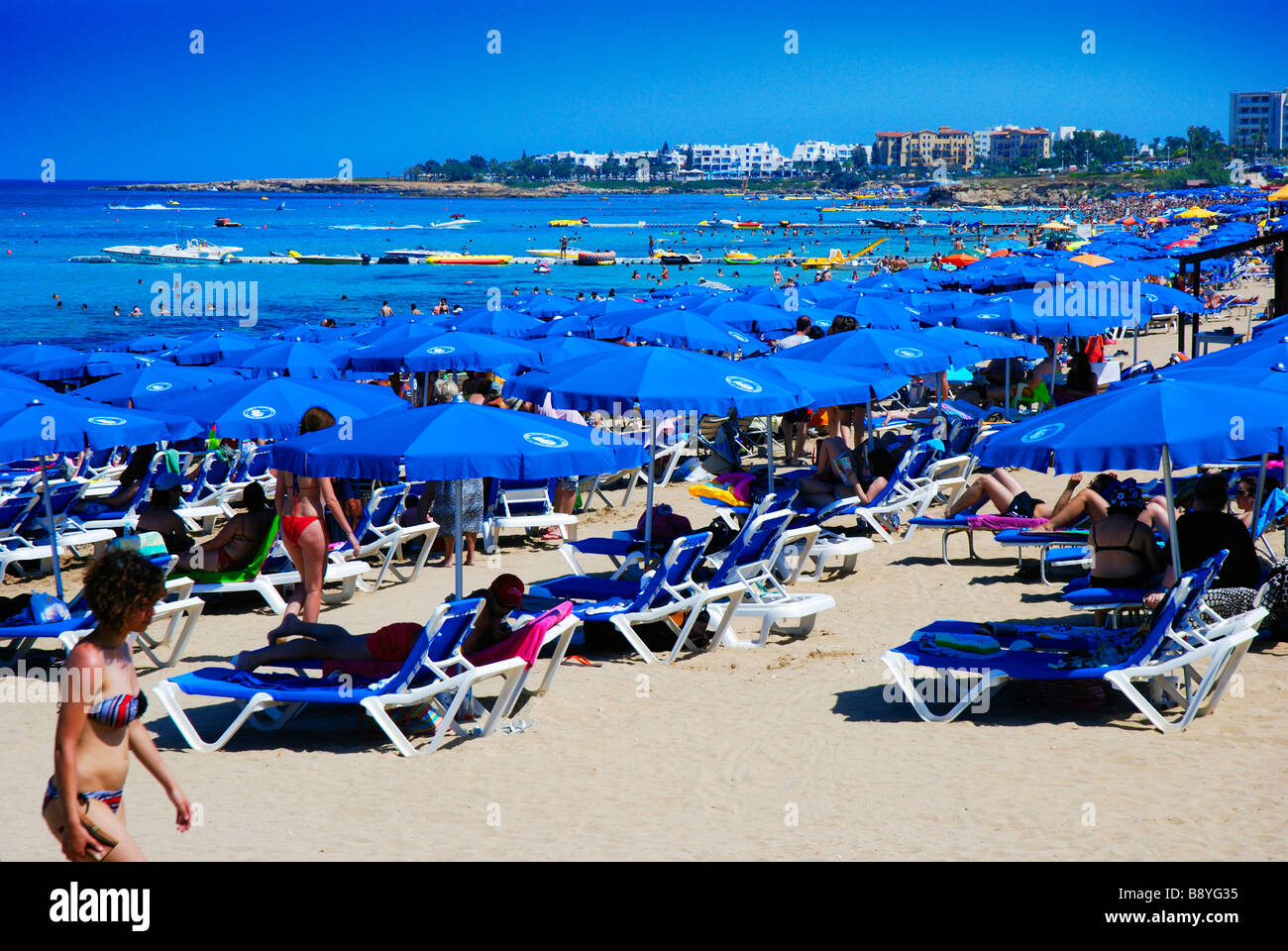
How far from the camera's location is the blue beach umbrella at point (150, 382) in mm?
12648

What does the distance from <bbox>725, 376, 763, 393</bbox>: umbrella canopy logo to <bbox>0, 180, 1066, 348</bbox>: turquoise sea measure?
32.7m

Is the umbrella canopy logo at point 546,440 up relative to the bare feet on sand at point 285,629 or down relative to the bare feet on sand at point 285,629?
up

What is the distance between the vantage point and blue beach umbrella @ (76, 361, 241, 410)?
41.5 feet

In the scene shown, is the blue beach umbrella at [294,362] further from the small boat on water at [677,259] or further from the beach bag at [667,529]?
the small boat on water at [677,259]

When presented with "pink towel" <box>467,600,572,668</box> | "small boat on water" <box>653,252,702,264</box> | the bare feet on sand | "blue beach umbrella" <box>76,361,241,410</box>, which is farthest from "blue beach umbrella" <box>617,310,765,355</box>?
"small boat on water" <box>653,252,702,264</box>

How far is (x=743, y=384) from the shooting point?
26.5ft

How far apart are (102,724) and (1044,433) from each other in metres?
4.57

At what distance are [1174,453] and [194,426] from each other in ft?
20.9

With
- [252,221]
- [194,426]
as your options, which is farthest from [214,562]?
[252,221]

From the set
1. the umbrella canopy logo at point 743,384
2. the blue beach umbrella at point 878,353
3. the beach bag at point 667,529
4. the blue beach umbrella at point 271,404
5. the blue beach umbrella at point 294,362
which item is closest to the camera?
the umbrella canopy logo at point 743,384

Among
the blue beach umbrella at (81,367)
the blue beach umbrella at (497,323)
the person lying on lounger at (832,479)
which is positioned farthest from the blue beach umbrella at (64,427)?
the blue beach umbrella at (497,323)

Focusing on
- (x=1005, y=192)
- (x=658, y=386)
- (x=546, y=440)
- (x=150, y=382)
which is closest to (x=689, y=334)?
(x=658, y=386)

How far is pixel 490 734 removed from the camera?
5.88m
